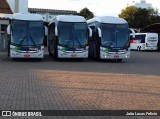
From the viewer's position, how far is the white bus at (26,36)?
29672 millimetres

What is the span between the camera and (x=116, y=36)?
3102 centimetres

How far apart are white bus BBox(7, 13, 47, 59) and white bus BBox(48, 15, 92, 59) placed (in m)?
1.25

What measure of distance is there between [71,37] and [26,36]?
10.7ft

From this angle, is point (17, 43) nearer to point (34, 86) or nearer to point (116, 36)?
point (116, 36)

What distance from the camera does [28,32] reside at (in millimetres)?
30188

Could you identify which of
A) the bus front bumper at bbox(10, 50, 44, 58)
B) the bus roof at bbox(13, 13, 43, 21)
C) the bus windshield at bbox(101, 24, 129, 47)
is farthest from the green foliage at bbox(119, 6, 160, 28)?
the bus front bumper at bbox(10, 50, 44, 58)

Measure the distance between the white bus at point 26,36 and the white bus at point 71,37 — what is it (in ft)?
4.09

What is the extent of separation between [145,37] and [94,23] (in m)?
30.5

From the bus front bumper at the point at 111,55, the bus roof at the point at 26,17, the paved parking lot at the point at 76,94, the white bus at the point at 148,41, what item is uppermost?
the bus roof at the point at 26,17

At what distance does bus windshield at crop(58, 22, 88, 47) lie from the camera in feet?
101

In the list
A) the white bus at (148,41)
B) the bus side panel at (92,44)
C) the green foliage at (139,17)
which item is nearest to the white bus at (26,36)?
the bus side panel at (92,44)

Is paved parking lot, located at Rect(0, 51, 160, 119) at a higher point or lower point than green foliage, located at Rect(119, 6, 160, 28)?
lower

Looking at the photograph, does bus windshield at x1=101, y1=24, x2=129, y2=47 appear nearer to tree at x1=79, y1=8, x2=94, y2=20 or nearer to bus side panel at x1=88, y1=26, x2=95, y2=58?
bus side panel at x1=88, y1=26, x2=95, y2=58

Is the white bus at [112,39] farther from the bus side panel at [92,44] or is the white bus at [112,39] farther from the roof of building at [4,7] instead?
the roof of building at [4,7]
